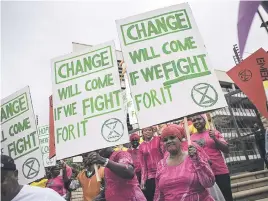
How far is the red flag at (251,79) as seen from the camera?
16.4ft

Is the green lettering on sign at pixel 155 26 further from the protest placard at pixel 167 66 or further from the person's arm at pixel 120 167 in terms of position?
the person's arm at pixel 120 167

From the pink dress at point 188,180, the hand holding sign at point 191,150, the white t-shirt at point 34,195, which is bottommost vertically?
the pink dress at point 188,180

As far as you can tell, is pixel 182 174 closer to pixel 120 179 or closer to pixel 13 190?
pixel 120 179

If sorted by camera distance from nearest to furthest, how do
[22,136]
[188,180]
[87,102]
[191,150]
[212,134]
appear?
[191,150]
[188,180]
[212,134]
[87,102]
[22,136]

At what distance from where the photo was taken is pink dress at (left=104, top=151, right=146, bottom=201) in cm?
360

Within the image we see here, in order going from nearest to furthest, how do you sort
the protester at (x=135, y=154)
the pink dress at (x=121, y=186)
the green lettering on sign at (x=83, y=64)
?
the pink dress at (x=121, y=186) → the green lettering on sign at (x=83, y=64) → the protester at (x=135, y=154)

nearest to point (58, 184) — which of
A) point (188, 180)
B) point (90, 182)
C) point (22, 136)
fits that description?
point (90, 182)

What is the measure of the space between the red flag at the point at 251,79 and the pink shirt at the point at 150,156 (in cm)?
156

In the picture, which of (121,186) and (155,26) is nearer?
(121,186)

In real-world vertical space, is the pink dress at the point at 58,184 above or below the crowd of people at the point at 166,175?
above

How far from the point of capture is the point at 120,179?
364 centimetres

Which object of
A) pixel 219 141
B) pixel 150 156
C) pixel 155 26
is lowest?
pixel 219 141

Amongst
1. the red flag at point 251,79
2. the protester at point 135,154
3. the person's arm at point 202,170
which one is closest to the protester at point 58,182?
the protester at point 135,154

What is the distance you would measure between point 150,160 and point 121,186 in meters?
1.65
